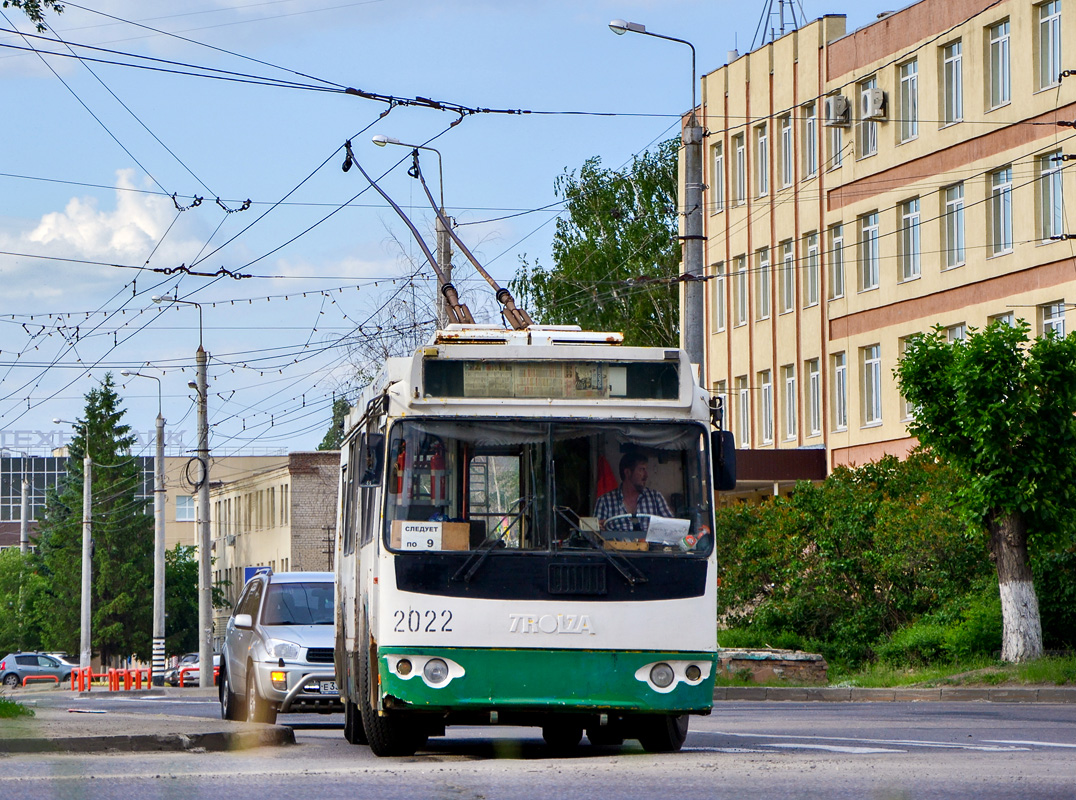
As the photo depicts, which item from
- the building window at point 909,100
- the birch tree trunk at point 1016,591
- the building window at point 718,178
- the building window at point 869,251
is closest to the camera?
the birch tree trunk at point 1016,591

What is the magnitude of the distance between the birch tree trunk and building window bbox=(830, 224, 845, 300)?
1881cm

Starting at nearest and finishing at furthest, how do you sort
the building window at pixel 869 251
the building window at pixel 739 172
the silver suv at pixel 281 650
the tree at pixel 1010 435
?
the silver suv at pixel 281 650 → the tree at pixel 1010 435 → the building window at pixel 869 251 → the building window at pixel 739 172

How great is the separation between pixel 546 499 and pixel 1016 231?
2888cm

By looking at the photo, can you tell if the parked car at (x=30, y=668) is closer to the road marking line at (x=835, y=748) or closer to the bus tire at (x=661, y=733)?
the road marking line at (x=835, y=748)

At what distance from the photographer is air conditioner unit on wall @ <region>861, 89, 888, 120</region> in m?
43.8

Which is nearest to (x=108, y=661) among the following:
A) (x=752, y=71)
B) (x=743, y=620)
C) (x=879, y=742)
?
(x=752, y=71)

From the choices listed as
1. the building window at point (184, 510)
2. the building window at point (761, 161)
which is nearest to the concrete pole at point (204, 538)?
the building window at point (761, 161)

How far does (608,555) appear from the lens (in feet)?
40.8

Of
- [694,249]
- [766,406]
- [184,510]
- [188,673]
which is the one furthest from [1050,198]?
[184,510]

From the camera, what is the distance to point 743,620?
34812 mm

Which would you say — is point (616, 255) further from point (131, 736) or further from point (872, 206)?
point (131, 736)

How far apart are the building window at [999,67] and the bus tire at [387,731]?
29367 millimetres

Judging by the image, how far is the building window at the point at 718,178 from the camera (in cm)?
5266

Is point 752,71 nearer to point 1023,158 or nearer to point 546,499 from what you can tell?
point 1023,158
